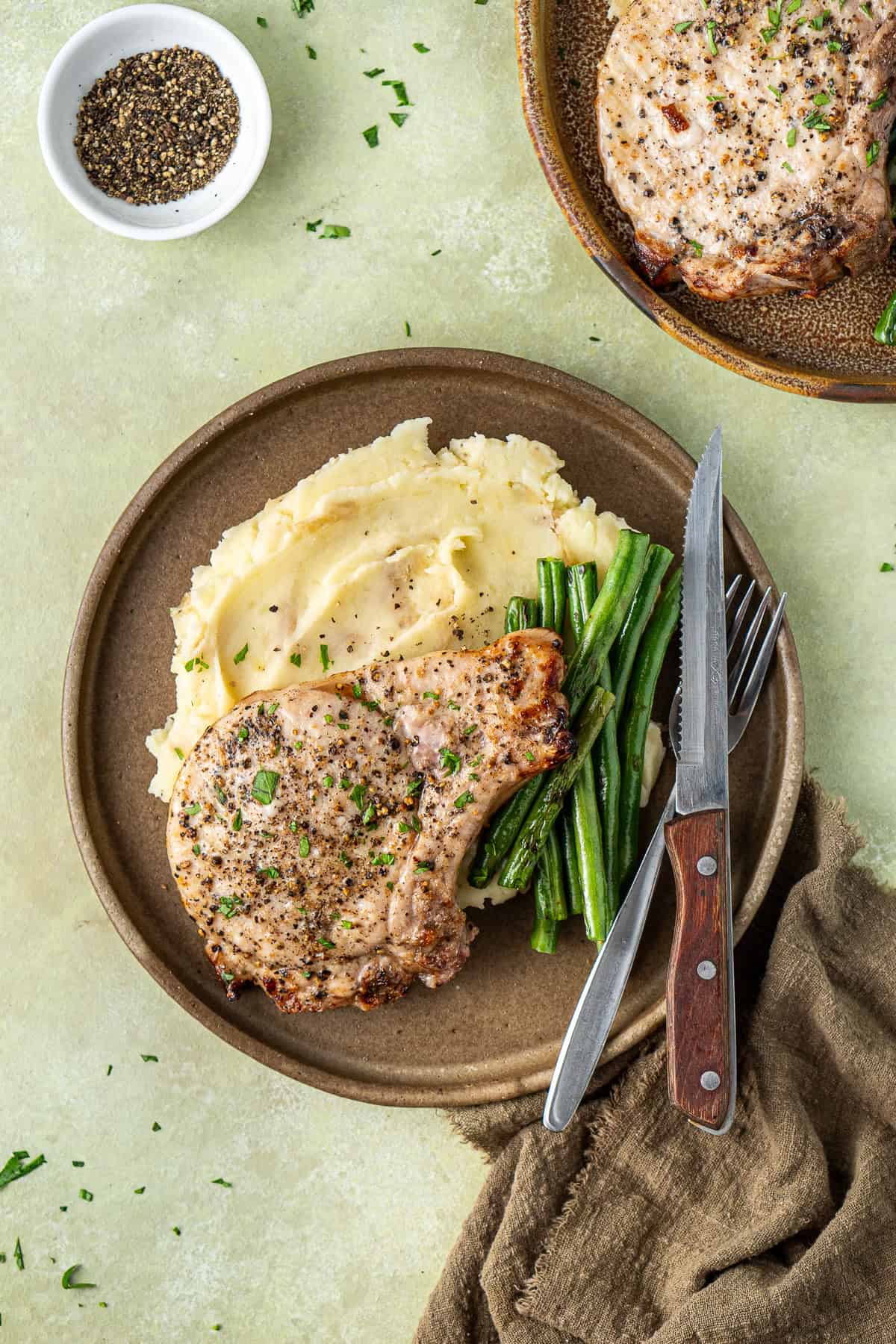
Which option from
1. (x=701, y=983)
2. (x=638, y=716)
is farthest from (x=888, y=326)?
(x=701, y=983)

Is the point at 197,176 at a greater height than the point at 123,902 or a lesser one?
greater

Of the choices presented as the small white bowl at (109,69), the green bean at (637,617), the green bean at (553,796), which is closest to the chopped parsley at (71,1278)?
the green bean at (553,796)

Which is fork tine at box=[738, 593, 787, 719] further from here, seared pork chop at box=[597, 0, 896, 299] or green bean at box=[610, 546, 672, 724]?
seared pork chop at box=[597, 0, 896, 299]

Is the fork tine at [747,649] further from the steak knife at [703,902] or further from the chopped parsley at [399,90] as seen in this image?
the chopped parsley at [399,90]

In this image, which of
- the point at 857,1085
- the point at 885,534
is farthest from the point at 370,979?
the point at 885,534

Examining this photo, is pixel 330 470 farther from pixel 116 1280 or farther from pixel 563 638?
pixel 116 1280

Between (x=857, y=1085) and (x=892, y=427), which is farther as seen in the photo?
(x=892, y=427)

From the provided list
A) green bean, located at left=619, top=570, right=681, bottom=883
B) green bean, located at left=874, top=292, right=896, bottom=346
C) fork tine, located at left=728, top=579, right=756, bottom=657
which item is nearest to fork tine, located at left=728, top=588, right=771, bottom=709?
fork tine, located at left=728, top=579, right=756, bottom=657
